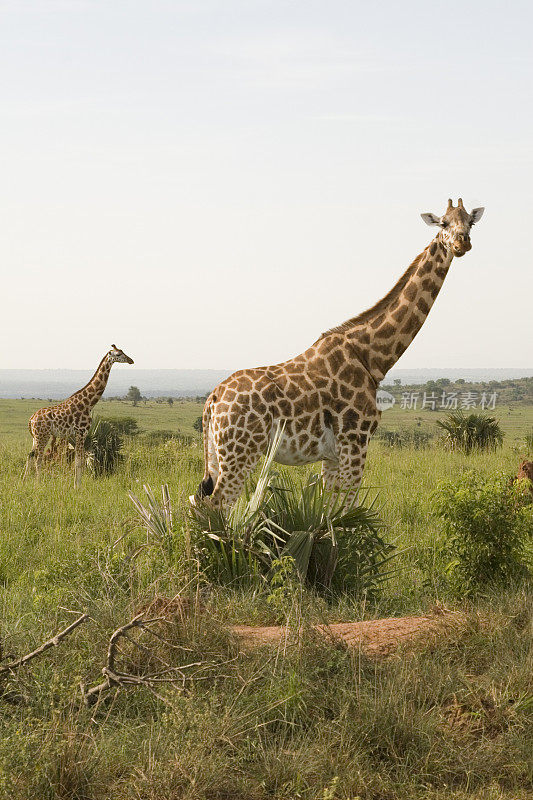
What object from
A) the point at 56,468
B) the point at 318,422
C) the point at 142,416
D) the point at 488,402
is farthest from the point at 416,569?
the point at 488,402

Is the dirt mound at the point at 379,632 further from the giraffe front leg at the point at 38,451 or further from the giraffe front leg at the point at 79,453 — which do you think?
the giraffe front leg at the point at 38,451

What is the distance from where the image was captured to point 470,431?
16.7 metres

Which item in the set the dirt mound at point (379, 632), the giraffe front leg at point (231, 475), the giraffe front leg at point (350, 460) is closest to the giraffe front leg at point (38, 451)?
the giraffe front leg at point (231, 475)

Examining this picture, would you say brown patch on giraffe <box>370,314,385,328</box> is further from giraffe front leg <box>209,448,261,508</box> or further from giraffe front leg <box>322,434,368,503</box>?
giraffe front leg <box>209,448,261,508</box>

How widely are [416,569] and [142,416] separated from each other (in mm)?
46500

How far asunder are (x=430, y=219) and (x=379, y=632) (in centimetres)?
428

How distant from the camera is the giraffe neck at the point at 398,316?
8.73 meters

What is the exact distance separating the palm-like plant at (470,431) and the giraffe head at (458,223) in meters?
8.48

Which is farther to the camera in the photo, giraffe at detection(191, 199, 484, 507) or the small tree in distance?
the small tree in distance

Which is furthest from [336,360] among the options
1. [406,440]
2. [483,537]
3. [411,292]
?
[406,440]

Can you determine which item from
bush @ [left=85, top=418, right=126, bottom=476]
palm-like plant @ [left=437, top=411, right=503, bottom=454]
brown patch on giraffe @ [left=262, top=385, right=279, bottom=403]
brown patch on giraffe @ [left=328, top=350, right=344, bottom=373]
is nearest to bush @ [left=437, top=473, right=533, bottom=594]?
brown patch on giraffe @ [left=262, top=385, right=279, bottom=403]

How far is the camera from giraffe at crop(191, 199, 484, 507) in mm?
8023

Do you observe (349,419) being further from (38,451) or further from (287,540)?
(38,451)

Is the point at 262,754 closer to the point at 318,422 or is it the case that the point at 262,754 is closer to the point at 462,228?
the point at 318,422
